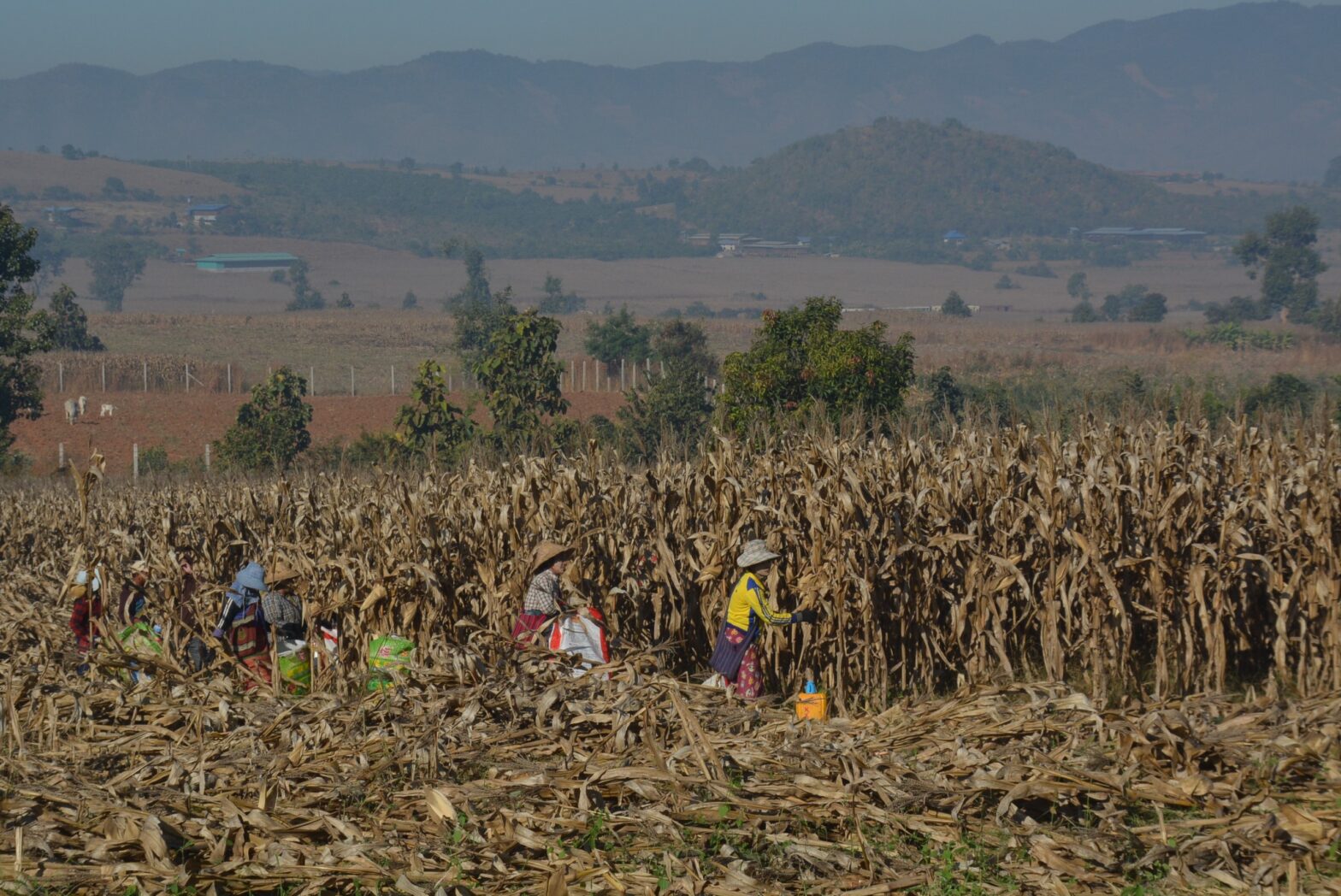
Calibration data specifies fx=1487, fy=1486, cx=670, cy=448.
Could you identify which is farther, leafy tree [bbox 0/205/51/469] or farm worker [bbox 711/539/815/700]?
leafy tree [bbox 0/205/51/469]

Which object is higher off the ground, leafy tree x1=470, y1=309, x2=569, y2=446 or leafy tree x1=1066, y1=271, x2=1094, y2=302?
leafy tree x1=1066, y1=271, x2=1094, y2=302

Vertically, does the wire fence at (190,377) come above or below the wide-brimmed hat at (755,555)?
below

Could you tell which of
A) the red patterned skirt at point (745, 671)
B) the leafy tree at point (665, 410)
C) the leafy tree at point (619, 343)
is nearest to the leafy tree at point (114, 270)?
the leafy tree at point (619, 343)

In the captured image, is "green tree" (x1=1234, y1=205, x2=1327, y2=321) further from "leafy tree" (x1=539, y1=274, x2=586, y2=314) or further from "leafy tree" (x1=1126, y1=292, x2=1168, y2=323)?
"leafy tree" (x1=539, y1=274, x2=586, y2=314)

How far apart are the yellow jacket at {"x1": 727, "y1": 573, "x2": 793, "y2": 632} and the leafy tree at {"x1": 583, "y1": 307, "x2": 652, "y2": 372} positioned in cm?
5435

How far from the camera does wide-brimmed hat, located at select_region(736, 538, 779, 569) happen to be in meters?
9.12

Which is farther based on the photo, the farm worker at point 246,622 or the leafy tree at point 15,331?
the leafy tree at point 15,331

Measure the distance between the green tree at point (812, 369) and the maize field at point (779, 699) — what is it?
1135 centimetres

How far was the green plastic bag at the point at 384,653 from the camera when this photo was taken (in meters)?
9.77

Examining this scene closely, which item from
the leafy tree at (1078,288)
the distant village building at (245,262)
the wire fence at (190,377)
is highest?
the distant village building at (245,262)

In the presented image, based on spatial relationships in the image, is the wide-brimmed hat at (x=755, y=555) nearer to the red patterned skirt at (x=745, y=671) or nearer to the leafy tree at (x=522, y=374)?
the red patterned skirt at (x=745, y=671)

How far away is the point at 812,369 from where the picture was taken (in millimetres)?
24469

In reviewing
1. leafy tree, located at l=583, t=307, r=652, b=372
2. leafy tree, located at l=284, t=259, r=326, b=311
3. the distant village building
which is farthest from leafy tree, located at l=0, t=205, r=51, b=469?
the distant village building

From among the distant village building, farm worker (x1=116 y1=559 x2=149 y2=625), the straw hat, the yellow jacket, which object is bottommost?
farm worker (x1=116 y1=559 x2=149 y2=625)
